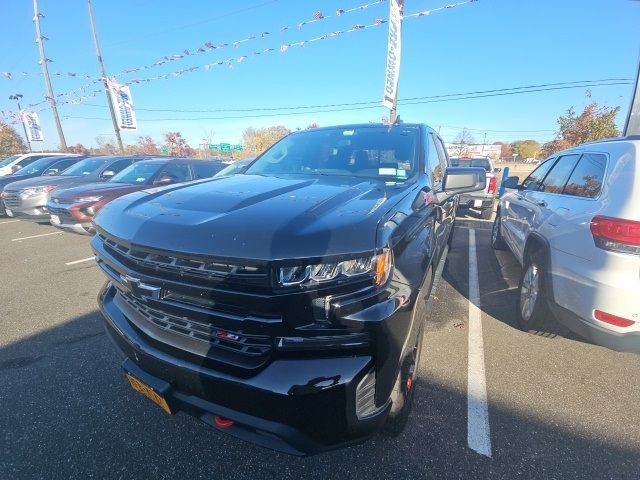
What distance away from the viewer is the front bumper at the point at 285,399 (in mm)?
1304

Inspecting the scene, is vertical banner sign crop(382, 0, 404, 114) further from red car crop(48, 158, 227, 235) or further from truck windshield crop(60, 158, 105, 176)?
truck windshield crop(60, 158, 105, 176)

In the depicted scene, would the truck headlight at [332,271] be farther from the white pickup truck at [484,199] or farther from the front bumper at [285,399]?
the white pickup truck at [484,199]

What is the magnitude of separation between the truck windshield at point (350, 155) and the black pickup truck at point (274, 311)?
935 mm

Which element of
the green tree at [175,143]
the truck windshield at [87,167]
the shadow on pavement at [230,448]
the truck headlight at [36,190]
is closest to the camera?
the shadow on pavement at [230,448]

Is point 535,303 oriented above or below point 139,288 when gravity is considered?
below

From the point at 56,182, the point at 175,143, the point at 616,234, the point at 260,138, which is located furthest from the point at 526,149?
the point at 616,234

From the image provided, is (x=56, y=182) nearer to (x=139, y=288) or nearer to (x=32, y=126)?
(x=139, y=288)

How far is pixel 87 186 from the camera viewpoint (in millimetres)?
6352

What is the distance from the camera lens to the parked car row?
581cm

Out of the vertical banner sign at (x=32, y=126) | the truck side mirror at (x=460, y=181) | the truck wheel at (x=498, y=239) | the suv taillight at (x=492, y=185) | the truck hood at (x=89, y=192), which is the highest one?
the vertical banner sign at (x=32, y=126)

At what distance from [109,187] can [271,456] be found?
6218 mm

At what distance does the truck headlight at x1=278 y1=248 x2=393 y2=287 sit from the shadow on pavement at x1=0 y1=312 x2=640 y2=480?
1.21 metres

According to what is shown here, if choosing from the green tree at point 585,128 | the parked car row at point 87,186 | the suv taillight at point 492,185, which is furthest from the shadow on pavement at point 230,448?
the green tree at point 585,128

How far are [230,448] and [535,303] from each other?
287 centimetres
